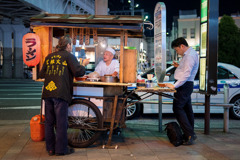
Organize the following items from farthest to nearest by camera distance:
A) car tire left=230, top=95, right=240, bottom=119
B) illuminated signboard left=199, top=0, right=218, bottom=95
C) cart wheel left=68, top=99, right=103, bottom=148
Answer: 1. car tire left=230, top=95, right=240, bottom=119
2. illuminated signboard left=199, top=0, right=218, bottom=95
3. cart wheel left=68, top=99, right=103, bottom=148

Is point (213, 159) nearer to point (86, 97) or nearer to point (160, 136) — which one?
point (160, 136)

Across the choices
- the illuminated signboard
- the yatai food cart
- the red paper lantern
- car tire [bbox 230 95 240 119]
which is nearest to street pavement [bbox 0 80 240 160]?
the yatai food cart

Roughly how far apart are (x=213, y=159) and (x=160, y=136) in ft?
5.71

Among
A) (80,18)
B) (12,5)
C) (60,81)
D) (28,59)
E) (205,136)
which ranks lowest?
(205,136)

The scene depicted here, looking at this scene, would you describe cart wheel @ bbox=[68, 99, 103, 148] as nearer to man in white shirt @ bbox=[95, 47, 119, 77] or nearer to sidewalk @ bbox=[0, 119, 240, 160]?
sidewalk @ bbox=[0, 119, 240, 160]

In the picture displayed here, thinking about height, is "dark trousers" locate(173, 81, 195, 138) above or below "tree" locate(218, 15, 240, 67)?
below

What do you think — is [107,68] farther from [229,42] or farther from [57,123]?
[229,42]

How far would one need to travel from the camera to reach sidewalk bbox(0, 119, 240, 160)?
14.8 feet

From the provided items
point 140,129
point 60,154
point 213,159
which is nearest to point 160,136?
point 140,129

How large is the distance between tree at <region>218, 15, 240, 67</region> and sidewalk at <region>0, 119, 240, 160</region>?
114 ft

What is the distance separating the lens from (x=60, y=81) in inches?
175

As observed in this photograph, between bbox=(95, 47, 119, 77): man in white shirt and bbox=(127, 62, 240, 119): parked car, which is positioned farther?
bbox=(127, 62, 240, 119): parked car

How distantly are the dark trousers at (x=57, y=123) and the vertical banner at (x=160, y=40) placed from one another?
7.19ft

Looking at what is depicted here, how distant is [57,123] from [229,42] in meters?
38.5
